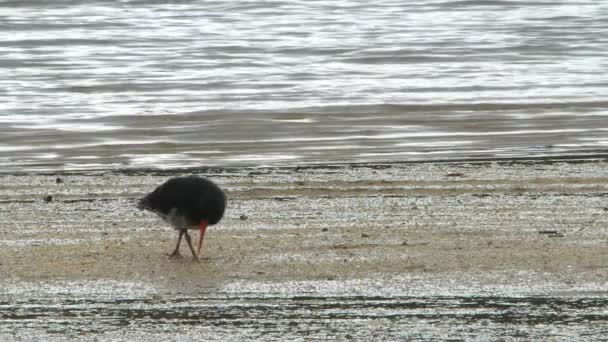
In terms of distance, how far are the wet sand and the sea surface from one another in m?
1.89

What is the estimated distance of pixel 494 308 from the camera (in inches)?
293

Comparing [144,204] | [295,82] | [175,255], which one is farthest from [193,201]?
[295,82]

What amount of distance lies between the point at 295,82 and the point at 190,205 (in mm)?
10879

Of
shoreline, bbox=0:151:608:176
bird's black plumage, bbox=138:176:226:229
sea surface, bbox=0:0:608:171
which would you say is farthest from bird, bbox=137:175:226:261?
sea surface, bbox=0:0:608:171

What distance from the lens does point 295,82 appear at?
19453 mm

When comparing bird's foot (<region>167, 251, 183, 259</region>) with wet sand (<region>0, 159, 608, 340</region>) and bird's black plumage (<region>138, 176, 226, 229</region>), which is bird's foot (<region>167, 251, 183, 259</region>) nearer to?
wet sand (<region>0, 159, 608, 340</region>)

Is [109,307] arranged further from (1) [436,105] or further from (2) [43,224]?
(1) [436,105]

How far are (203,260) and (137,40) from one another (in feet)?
53.3

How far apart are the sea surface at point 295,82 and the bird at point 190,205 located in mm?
4000

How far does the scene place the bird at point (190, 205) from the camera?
8.66 metres

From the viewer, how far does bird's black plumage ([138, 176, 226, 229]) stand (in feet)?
28.4

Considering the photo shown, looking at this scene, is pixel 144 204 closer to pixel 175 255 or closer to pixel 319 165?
pixel 175 255

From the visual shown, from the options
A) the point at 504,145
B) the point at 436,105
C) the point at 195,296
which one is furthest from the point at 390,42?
the point at 195,296

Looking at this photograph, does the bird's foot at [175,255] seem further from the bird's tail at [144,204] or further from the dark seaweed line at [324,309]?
the dark seaweed line at [324,309]
